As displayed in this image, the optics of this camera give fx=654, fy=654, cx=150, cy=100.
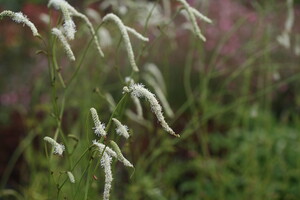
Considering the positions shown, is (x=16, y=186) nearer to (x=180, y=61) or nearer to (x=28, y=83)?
(x=28, y=83)

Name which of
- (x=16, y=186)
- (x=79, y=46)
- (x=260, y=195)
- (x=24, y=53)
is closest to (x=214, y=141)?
(x=260, y=195)

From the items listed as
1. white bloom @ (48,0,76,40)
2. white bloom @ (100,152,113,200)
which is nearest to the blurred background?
white bloom @ (48,0,76,40)

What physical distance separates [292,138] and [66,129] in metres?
1.74

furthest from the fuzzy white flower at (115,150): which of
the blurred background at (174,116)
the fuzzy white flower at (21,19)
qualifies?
the blurred background at (174,116)

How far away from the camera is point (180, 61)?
7.62 m

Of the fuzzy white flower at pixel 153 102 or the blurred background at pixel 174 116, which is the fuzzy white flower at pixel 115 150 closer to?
the fuzzy white flower at pixel 153 102

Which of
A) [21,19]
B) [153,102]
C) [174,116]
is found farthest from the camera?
[174,116]

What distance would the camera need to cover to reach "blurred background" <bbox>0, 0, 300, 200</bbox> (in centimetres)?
351

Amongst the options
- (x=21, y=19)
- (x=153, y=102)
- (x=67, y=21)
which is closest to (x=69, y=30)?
(x=67, y=21)

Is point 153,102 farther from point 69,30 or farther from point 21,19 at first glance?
point 21,19

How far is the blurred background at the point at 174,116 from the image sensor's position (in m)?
3.51

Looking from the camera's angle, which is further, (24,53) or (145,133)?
(24,53)

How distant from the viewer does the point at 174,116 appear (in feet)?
16.7

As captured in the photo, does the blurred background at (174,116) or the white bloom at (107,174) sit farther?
the blurred background at (174,116)
